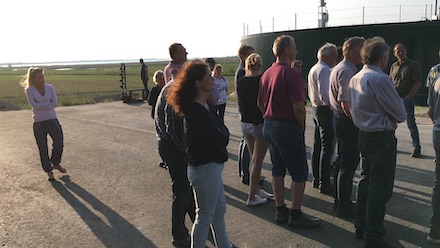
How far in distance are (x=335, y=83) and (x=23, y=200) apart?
4394 millimetres

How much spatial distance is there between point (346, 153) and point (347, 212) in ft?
2.31

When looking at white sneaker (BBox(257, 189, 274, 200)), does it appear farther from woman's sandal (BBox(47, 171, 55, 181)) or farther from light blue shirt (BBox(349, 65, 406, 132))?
woman's sandal (BBox(47, 171, 55, 181))

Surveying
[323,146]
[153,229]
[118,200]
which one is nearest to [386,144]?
[323,146]

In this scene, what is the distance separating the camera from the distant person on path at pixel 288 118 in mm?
4203

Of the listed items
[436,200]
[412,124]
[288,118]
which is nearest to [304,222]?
[288,118]

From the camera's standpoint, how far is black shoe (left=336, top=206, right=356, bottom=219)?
475 centimetres

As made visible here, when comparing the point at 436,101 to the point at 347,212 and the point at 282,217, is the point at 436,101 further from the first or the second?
the point at 282,217

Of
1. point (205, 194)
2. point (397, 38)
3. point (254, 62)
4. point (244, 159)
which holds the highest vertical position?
point (397, 38)

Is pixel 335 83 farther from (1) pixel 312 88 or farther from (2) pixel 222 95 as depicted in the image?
(2) pixel 222 95

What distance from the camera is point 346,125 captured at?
462 cm

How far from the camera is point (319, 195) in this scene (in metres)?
5.57

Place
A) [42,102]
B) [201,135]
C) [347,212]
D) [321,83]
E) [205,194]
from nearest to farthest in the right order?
[201,135], [205,194], [347,212], [321,83], [42,102]

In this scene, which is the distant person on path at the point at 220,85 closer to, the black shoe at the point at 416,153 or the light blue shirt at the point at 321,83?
the light blue shirt at the point at 321,83

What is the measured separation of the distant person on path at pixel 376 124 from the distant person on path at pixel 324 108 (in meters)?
1.33
